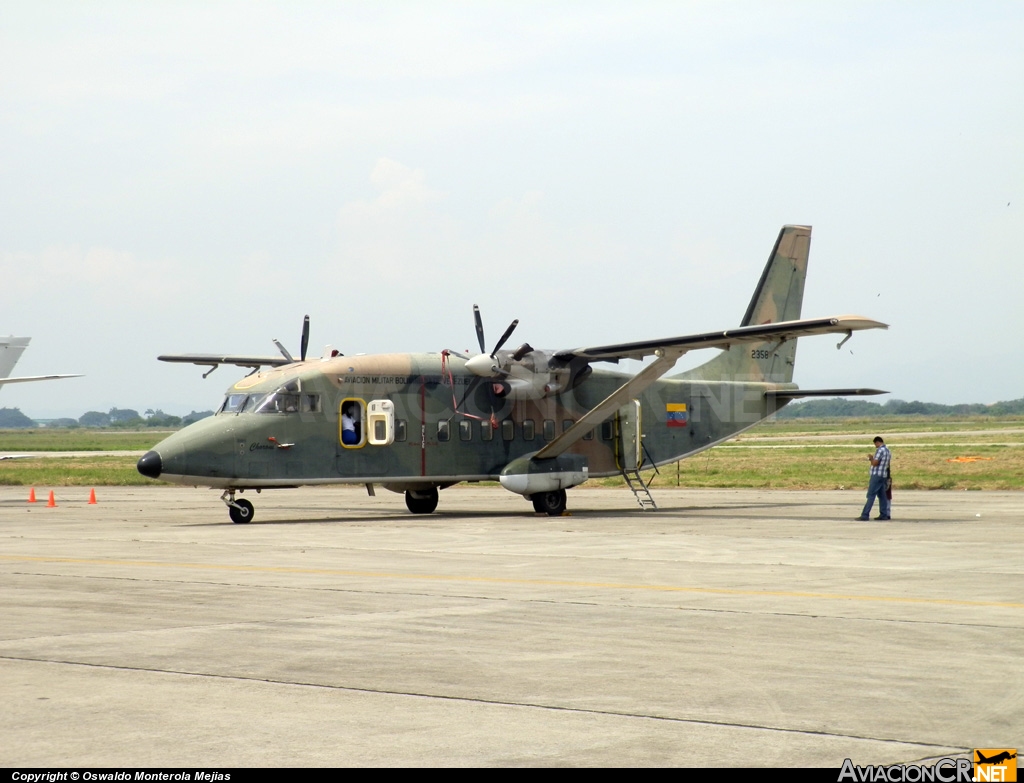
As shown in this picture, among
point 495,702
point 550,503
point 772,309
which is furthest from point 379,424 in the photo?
point 495,702

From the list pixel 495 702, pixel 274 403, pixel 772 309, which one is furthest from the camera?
pixel 772 309

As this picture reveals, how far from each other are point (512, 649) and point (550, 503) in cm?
1814

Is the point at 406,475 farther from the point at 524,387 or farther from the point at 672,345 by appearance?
the point at 672,345

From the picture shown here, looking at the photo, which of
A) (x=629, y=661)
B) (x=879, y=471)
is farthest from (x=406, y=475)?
(x=629, y=661)

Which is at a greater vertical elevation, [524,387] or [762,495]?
[524,387]

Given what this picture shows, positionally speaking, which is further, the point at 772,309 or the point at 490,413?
the point at 772,309

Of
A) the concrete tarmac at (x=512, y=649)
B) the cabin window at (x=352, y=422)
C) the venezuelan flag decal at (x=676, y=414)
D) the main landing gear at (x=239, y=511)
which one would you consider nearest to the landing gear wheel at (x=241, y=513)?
the main landing gear at (x=239, y=511)

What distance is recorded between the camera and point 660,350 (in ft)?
87.5

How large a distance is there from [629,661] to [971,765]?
353 cm

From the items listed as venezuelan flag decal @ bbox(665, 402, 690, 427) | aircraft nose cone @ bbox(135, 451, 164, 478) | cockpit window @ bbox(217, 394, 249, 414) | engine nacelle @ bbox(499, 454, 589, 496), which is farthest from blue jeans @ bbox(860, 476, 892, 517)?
aircraft nose cone @ bbox(135, 451, 164, 478)

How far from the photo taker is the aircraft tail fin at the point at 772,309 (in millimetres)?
32125

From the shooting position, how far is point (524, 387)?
28547mm

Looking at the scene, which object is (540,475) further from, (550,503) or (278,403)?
(278,403)

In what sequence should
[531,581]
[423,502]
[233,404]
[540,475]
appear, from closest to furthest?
1. [531,581]
2. [233,404]
3. [540,475]
4. [423,502]
